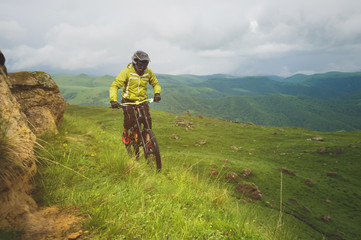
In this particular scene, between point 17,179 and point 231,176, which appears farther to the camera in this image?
point 231,176

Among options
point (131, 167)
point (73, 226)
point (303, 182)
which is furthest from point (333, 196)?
point (73, 226)

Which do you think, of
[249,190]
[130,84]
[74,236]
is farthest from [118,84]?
[249,190]

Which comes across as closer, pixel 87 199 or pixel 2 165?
pixel 2 165

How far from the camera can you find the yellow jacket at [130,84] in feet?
21.5

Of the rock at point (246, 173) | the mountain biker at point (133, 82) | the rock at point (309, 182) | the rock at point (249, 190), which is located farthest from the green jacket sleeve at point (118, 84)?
the rock at point (309, 182)

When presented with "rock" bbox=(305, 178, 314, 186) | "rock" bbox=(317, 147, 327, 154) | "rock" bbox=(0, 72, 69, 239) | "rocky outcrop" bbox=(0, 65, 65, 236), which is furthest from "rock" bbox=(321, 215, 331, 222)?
"rock" bbox=(317, 147, 327, 154)

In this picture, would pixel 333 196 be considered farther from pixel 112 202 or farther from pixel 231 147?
pixel 112 202

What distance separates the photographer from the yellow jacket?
6.56 metres

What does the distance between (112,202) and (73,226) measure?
66 centimetres

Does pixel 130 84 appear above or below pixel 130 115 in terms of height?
above

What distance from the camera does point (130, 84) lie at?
6.73m

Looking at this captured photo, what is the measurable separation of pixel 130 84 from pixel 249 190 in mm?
6871

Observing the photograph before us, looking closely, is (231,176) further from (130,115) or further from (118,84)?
(118,84)

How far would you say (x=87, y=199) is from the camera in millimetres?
3074
